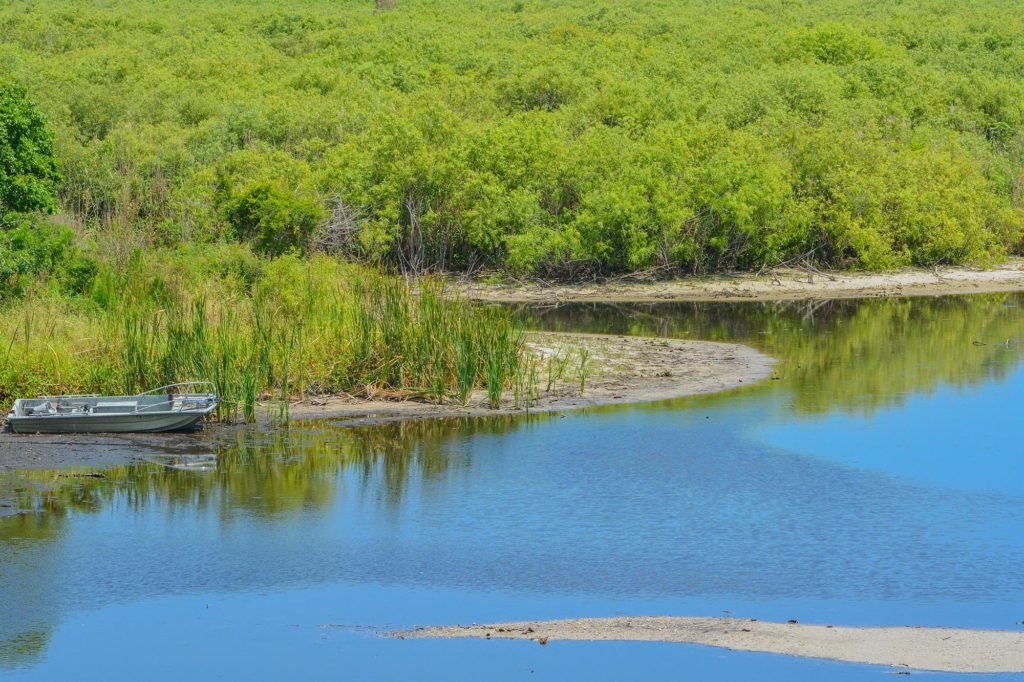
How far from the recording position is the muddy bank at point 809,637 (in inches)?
463

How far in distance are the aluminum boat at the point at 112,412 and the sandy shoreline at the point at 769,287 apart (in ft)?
61.0

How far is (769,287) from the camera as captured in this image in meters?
41.2

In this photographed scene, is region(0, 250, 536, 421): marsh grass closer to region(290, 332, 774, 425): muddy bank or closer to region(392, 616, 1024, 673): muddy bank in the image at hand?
region(290, 332, 774, 425): muddy bank

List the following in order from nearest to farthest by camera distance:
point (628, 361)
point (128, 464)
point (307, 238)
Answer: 1. point (128, 464)
2. point (628, 361)
3. point (307, 238)

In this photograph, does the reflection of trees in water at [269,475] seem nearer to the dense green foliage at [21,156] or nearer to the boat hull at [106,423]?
the boat hull at [106,423]

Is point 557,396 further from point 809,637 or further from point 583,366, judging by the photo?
point 809,637

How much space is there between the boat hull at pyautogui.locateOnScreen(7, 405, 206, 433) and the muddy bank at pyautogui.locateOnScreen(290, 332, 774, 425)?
2124mm

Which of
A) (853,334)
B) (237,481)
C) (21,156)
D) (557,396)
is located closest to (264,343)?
(237,481)

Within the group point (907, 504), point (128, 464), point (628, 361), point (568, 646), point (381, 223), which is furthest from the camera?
point (381, 223)

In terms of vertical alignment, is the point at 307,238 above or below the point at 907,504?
above

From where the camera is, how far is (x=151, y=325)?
78.5 ft

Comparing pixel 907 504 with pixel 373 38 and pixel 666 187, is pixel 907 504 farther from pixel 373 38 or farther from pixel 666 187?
pixel 373 38

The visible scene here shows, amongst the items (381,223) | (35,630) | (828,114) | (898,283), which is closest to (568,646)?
(35,630)

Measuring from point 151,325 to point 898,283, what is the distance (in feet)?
82.9
